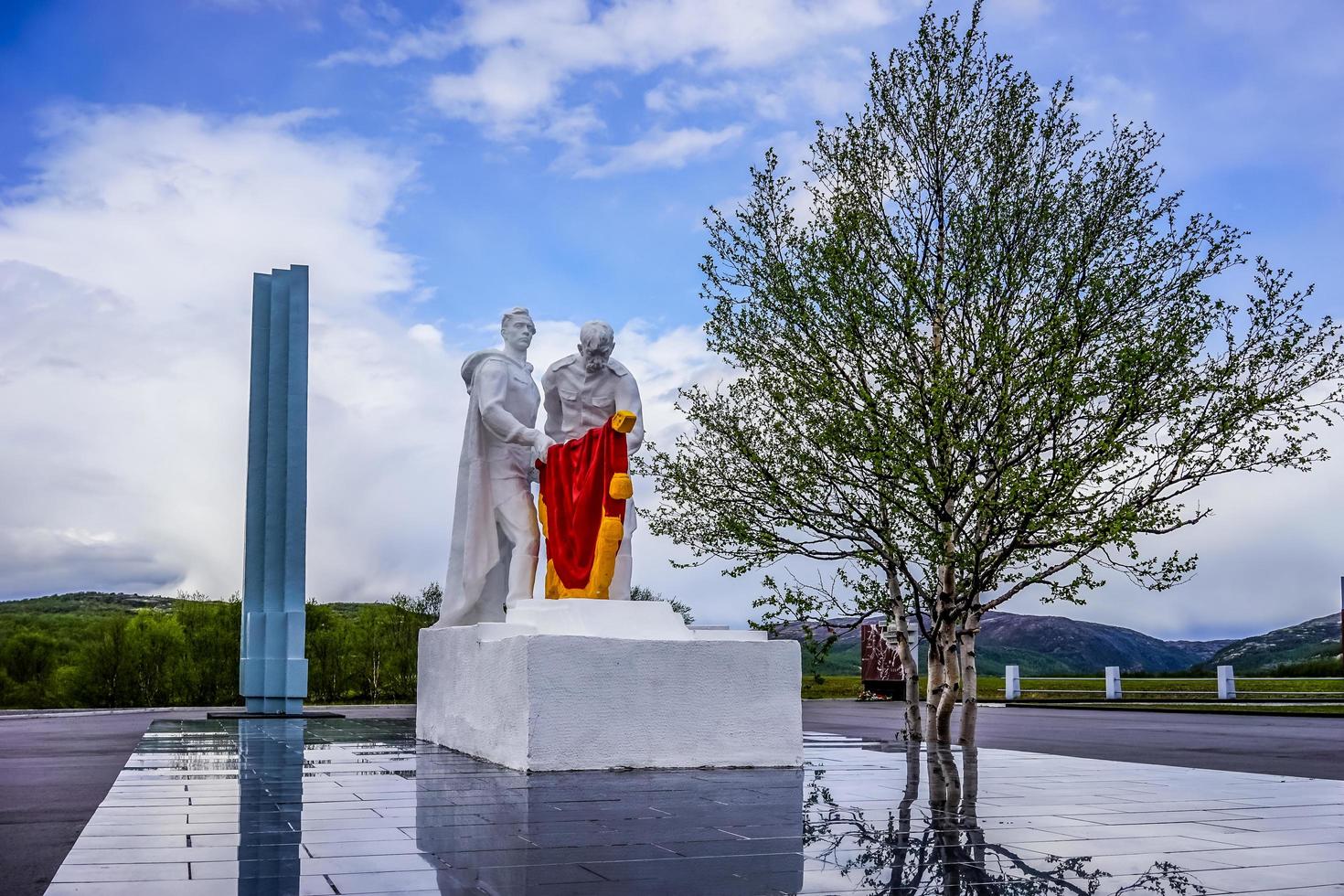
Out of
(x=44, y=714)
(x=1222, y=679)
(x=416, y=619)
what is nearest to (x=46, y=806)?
(x=44, y=714)

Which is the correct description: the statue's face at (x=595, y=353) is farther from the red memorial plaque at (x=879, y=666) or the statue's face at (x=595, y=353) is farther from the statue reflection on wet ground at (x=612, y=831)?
the red memorial plaque at (x=879, y=666)

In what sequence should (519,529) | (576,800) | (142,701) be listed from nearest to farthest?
(576,800) → (519,529) → (142,701)

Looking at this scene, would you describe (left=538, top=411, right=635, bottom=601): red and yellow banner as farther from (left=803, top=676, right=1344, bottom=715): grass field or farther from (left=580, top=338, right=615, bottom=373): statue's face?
(left=803, top=676, right=1344, bottom=715): grass field

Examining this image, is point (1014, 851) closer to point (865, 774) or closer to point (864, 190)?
point (865, 774)

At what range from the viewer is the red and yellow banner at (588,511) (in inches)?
315

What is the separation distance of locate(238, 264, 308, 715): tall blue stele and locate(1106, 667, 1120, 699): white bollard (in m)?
16.6

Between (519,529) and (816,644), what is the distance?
3.84 metres

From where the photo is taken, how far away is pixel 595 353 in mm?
8586

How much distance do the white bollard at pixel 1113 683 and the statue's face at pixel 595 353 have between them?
1885 centimetres

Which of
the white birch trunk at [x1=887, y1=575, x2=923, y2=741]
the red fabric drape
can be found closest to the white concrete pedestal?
the red fabric drape

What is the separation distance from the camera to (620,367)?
28.5 ft

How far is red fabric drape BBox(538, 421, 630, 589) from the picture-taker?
318 inches

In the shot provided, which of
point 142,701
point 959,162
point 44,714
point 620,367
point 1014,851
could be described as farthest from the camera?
point 142,701

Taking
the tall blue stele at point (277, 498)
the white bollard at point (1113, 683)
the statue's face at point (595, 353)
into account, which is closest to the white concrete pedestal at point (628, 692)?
the statue's face at point (595, 353)
